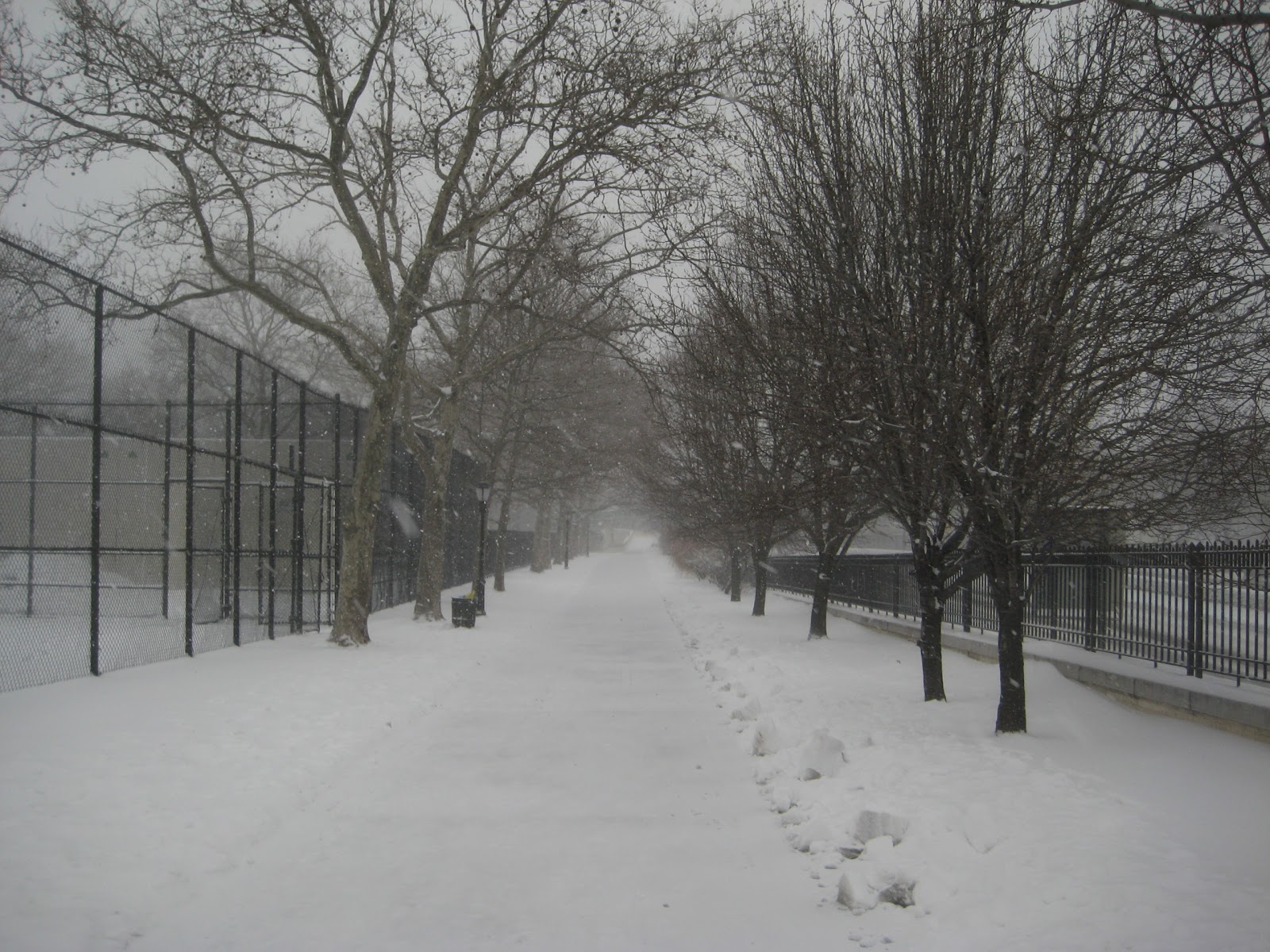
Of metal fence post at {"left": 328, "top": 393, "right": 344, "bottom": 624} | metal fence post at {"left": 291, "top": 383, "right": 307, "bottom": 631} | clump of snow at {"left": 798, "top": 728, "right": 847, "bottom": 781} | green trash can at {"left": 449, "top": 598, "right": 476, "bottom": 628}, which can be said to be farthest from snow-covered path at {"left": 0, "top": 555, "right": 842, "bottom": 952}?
green trash can at {"left": 449, "top": 598, "right": 476, "bottom": 628}

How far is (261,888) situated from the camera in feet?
15.5

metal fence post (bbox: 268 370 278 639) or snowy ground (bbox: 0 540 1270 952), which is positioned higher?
metal fence post (bbox: 268 370 278 639)

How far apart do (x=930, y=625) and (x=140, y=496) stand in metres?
15.2

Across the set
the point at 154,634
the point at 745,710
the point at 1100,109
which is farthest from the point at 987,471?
the point at 154,634

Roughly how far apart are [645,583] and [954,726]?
106 ft

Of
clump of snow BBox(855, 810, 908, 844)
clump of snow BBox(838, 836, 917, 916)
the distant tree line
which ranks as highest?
the distant tree line

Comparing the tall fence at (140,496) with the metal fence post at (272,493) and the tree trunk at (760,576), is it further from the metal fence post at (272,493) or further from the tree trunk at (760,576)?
the tree trunk at (760,576)

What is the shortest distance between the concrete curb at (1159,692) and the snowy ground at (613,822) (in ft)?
0.51

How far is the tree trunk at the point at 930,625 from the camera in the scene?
31.2 ft

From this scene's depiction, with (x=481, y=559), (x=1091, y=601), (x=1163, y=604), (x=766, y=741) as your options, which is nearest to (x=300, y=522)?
(x=481, y=559)

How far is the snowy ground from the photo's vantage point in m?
4.26

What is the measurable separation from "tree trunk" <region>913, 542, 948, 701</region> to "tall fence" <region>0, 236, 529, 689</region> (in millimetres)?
8425

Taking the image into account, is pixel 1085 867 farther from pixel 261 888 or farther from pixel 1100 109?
pixel 1100 109

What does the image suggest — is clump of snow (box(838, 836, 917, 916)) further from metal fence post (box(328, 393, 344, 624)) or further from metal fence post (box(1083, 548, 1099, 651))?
metal fence post (box(328, 393, 344, 624))
